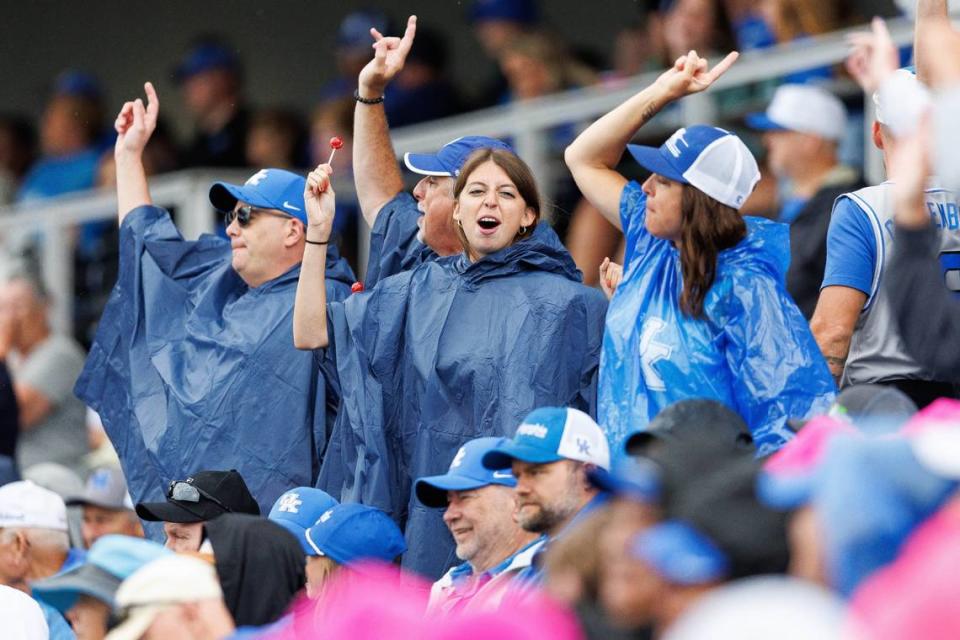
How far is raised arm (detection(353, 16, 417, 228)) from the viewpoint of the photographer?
607 centimetres

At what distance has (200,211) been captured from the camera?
365 inches

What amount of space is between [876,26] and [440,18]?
241 inches

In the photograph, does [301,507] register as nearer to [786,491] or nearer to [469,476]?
[469,476]

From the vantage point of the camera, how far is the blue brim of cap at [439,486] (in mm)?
4969

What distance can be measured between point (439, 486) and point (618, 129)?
3.78 ft

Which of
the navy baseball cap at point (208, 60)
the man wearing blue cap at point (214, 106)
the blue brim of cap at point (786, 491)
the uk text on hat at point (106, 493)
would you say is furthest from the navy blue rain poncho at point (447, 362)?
the navy baseball cap at point (208, 60)

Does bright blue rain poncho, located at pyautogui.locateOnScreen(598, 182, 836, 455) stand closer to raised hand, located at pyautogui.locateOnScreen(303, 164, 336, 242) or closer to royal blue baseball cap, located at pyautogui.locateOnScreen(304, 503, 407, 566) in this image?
royal blue baseball cap, located at pyautogui.locateOnScreen(304, 503, 407, 566)

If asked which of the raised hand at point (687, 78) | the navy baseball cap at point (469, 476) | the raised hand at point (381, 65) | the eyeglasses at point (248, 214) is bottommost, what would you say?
the navy baseball cap at point (469, 476)

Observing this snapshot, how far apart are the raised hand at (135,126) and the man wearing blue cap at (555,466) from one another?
2521 millimetres

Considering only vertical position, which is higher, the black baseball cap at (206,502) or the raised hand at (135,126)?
the raised hand at (135,126)

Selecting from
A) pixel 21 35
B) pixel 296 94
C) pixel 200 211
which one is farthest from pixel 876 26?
pixel 21 35

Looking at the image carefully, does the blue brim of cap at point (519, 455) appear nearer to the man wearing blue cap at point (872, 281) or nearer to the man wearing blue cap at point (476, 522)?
the man wearing blue cap at point (476, 522)

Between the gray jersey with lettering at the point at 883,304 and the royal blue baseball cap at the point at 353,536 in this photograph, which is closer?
the gray jersey with lettering at the point at 883,304

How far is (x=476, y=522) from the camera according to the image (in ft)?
16.2
